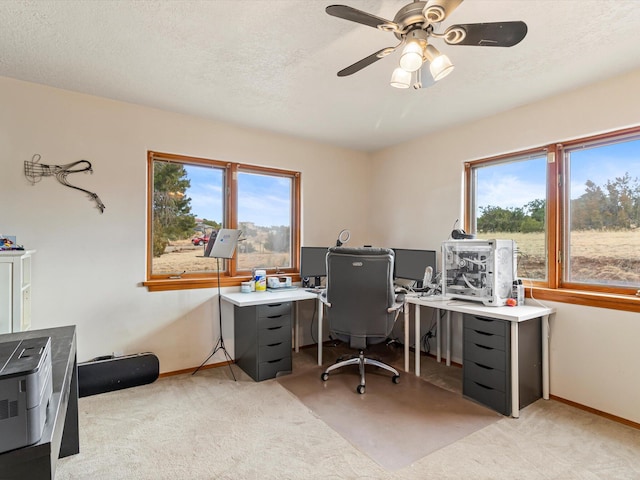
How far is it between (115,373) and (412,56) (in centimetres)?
310

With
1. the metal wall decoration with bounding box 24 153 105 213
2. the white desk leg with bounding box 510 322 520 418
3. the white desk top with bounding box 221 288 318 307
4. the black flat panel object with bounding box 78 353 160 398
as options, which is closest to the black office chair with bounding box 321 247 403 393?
the white desk top with bounding box 221 288 318 307

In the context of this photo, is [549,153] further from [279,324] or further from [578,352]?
[279,324]

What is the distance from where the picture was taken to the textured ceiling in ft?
5.75

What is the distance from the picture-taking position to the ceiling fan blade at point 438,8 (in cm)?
132

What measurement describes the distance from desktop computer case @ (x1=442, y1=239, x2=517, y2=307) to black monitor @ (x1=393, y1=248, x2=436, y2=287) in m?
0.34

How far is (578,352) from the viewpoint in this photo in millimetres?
2572

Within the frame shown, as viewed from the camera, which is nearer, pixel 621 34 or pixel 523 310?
pixel 621 34

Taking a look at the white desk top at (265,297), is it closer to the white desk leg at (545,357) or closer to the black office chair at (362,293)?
the black office chair at (362,293)

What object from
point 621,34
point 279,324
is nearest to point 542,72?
point 621,34

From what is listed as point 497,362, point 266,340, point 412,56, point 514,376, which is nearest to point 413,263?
point 497,362

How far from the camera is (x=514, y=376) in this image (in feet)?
7.97

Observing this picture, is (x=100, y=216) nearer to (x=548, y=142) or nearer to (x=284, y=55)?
(x=284, y=55)

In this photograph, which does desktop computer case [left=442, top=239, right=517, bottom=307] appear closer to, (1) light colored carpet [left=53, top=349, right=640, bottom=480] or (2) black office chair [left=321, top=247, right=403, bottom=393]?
(2) black office chair [left=321, top=247, right=403, bottom=393]

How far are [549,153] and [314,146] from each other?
244 cm
